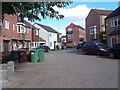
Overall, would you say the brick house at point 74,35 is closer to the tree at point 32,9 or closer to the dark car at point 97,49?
the dark car at point 97,49

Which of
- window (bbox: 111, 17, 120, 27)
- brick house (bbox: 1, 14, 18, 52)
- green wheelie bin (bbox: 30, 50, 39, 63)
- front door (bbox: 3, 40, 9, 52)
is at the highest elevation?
window (bbox: 111, 17, 120, 27)

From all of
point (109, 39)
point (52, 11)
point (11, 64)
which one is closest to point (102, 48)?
point (109, 39)

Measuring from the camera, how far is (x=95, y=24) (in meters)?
38.8

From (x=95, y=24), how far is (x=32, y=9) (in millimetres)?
32595

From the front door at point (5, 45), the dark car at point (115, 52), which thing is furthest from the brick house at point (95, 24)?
the front door at point (5, 45)

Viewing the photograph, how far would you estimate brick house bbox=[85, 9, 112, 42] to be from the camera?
1454 inches

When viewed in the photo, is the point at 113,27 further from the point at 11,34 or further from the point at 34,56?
the point at 34,56

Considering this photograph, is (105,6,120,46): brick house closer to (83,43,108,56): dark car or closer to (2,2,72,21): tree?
(83,43,108,56): dark car

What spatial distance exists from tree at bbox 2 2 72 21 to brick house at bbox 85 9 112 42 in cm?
2831

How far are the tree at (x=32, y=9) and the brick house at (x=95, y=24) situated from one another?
28.3m

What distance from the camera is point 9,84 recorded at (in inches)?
238

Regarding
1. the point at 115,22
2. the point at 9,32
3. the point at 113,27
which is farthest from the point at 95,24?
the point at 9,32

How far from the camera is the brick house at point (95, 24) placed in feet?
121

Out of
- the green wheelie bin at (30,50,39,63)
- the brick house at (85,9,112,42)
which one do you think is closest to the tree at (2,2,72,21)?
the green wheelie bin at (30,50,39,63)
